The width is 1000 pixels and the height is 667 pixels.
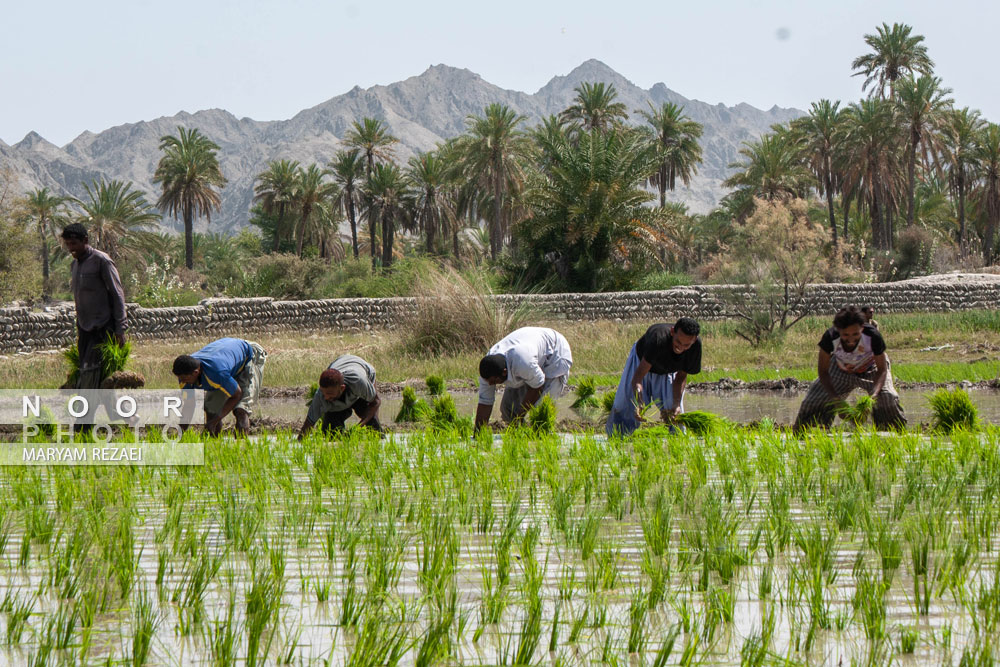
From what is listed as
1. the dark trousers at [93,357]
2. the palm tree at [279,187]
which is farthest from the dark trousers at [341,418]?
the palm tree at [279,187]

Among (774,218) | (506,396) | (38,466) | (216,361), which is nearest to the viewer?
(38,466)

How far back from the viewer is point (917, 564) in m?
3.36

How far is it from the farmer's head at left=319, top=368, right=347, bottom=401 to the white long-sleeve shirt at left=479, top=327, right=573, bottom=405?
108 centimetres

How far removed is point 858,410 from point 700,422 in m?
1.43

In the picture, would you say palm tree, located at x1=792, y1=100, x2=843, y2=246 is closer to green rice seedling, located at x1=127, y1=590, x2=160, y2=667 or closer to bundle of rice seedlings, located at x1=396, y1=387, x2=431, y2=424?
bundle of rice seedlings, located at x1=396, y1=387, x2=431, y2=424

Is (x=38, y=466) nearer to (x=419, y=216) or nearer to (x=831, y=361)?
(x=831, y=361)

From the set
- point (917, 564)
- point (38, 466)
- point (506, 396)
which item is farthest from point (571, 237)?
point (917, 564)

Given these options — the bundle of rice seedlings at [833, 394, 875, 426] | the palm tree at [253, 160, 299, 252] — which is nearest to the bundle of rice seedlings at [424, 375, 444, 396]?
the bundle of rice seedlings at [833, 394, 875, 426]

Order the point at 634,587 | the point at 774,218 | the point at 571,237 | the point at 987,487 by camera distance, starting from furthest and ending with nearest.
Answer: the point at 774,218, the point at 571,237, the point at 987,487, the point at 634,587

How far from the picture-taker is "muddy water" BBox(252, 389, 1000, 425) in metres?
10.5

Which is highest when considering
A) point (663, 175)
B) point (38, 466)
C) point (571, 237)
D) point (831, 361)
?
point (663, 175)

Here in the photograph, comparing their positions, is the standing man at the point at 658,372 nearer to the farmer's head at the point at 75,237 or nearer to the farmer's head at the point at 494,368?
the farmer's head at the point at 494,368

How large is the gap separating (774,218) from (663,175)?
19.2 m

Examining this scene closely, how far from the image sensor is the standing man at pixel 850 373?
7.20 m
